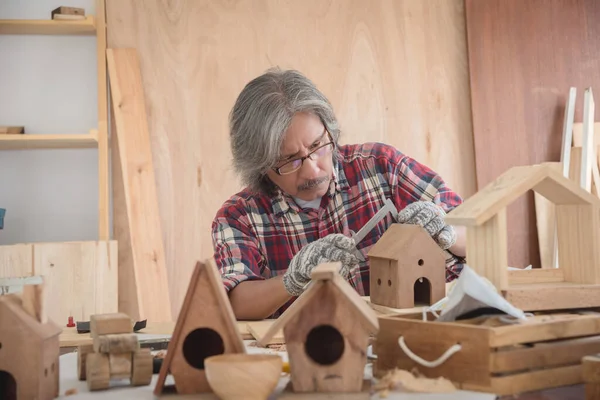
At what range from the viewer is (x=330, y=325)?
1054mm

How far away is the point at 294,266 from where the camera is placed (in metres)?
2.00

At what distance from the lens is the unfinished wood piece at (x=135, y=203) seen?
126 inches

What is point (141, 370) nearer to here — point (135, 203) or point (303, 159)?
point (303, 159)

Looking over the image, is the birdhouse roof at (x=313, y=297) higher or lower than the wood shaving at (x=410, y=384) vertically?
higher

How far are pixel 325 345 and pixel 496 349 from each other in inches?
10.0

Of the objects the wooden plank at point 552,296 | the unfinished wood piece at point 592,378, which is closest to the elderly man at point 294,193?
the wooden plank at point 552,296

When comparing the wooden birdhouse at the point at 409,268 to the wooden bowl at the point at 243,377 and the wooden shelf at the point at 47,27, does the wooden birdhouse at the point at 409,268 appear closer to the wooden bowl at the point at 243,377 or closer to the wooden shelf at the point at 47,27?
the wooden bowl at the point at 243,377

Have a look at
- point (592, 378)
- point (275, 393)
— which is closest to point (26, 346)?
point (275, 393)

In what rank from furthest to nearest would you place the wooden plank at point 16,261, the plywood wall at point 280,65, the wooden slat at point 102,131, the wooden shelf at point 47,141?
1. the plywood wall at point 280,65
2. the wooden slat at point 102,131
3. the wooden shelf at point 47,141
4. the wooden plank at point 16,261

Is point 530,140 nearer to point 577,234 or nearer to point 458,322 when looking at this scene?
point 577,234

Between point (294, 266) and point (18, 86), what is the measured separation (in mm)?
1897

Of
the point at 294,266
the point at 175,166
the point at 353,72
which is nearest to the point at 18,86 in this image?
the point at 175,166

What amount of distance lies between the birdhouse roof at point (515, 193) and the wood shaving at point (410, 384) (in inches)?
10.4

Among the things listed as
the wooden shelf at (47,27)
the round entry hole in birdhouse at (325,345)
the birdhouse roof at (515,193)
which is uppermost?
the wooden shelf at (47,27)
